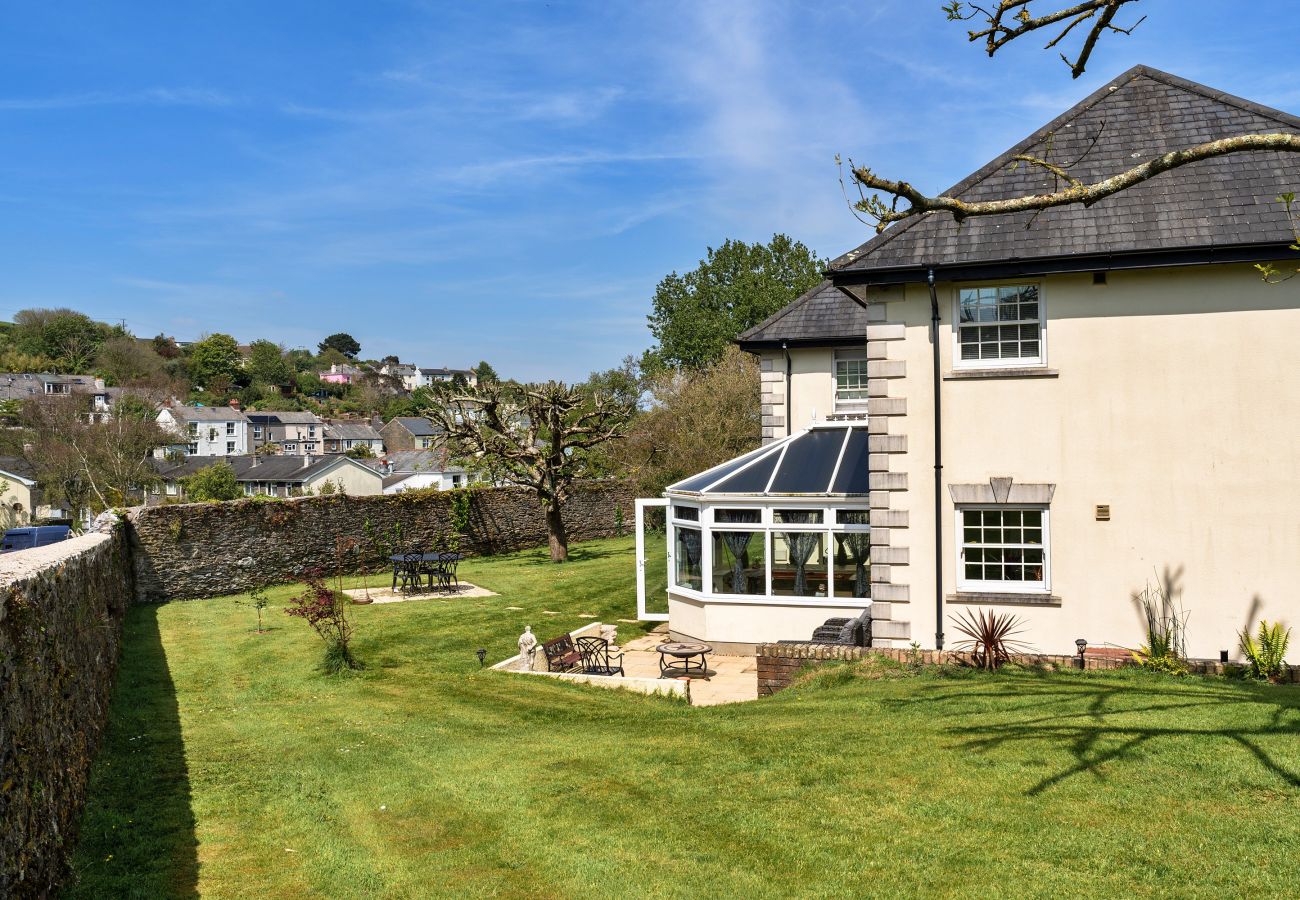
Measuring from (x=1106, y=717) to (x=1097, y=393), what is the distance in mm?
5151

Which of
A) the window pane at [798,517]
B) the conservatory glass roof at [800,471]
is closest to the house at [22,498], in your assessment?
the conservatory glass roof at [800,471]

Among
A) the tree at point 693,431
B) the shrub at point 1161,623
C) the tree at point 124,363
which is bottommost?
the shrub at point 1161,623

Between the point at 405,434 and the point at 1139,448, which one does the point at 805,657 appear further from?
the point at 405,434

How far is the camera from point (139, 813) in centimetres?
784

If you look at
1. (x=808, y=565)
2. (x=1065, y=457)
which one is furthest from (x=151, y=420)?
(x=1065, y=457)

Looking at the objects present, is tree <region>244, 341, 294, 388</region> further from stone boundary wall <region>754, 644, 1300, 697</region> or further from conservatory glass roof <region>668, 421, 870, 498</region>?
stone boundary wall <region>754, 644, 1300, 697</region>

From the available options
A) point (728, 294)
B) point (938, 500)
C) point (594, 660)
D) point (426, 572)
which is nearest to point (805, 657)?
point (938, 500)

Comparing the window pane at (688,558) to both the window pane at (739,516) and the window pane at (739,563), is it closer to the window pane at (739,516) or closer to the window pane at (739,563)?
the window pane at (739,563)

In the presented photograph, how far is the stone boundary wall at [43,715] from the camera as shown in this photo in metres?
5.15

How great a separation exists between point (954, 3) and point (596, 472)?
1099 inches

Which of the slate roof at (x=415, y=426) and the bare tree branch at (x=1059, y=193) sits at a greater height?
the slate roof at (x=415, y=426)

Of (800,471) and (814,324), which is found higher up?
(814,324)

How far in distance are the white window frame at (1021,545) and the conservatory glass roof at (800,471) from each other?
3.10 m

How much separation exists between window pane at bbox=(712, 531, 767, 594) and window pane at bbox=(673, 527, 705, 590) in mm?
344
